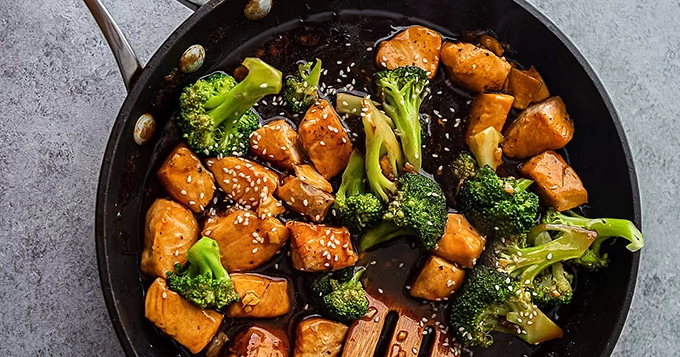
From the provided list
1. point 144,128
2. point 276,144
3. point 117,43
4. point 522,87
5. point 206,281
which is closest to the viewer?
point 117,43

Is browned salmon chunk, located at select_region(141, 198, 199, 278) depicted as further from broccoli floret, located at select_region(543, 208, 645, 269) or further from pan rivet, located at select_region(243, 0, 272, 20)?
broccoli floret, located at select_region(543, 208, 645, 269)

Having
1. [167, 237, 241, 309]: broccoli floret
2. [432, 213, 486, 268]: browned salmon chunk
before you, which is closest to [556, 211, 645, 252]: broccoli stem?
[432, 213, 486, 268]: browned salmon chunk

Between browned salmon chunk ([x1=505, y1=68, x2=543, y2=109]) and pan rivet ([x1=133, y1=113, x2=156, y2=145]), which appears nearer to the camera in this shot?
pan rivet ([x1=133, y1=113, x2=156, y2=145])

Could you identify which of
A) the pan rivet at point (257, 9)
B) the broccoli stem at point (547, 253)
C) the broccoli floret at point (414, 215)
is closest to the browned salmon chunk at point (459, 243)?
the broccoli floret at point (414, 215)

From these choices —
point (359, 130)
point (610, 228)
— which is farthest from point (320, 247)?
point (610, 228)


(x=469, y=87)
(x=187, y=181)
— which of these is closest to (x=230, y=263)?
(x=187, y=181)

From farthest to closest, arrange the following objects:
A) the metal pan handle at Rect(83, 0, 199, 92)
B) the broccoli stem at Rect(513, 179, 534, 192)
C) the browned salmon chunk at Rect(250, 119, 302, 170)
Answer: the broccoli stem at Rect(513, 179, 534, 192) < the browned salmon chunk at Rect(250, 119, 302, 170) < the metal pan handle at Rect(83, 0, 199, 92)

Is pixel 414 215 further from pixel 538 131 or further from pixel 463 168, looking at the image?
pixel 538 131
